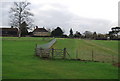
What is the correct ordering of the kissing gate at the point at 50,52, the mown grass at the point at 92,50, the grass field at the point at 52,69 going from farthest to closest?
the mown grass at the point at 92,50 → the kissing gate at the point at 50,52 → the grass field at the point at 52,69

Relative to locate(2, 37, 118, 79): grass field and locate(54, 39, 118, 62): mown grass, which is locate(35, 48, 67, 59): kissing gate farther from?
locate(54, 39, 118, 62): mown grass

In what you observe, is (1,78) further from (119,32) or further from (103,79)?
(119,32)

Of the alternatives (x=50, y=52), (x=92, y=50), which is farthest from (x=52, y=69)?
(x=92, y=50)

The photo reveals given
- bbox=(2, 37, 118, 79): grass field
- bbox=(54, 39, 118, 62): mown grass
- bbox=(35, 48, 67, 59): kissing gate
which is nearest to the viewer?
bbox=(2, 37, 118, 79): grass field

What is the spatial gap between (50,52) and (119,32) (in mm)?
103263

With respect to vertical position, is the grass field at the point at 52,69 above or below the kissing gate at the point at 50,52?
below

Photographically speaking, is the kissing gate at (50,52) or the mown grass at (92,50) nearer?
the kissing gate at (50,52)

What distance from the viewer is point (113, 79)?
12164mm

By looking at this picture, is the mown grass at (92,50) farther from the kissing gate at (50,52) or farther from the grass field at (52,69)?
the grass field at (52,69)

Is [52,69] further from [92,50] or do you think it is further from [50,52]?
[92,50]

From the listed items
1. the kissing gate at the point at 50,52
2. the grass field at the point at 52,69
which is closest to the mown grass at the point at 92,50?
the kissing gate at the point at 50,52

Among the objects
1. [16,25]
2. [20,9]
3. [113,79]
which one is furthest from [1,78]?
[20,9]

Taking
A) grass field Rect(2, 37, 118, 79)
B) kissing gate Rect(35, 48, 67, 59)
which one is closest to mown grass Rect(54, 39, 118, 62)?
kissing gate Rect(35, 48, 67, 59)

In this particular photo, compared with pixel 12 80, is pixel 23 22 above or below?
above
